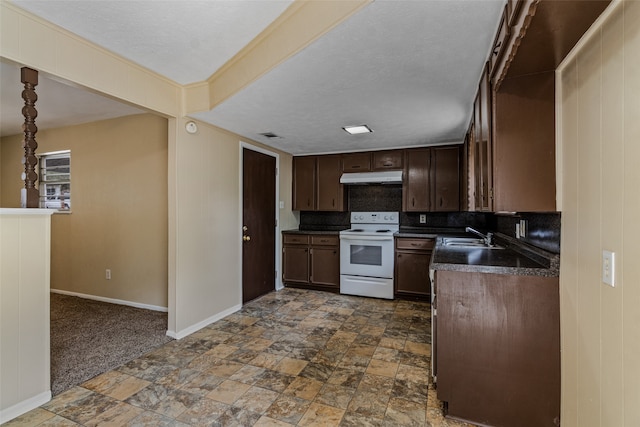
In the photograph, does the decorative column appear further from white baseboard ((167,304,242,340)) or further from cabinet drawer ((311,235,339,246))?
cabinet drawer ((311,235,339,246))

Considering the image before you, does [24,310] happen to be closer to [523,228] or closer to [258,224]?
[258,224]

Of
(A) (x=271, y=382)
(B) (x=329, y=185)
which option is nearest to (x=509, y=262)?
(A) (x=271, y=382)

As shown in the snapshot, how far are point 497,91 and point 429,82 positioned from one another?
61cm

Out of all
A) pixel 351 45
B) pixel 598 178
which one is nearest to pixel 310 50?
pixel 351 45

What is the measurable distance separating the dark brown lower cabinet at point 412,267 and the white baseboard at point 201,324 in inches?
82.5

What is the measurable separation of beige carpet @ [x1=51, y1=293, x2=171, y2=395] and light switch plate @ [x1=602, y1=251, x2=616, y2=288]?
10.1ft

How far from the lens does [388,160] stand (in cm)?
439

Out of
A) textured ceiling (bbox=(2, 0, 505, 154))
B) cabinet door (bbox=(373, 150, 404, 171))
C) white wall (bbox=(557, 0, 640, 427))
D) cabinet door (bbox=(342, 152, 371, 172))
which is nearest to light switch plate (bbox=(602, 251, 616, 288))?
white wall (bbox=(557, 0, 640, 427))

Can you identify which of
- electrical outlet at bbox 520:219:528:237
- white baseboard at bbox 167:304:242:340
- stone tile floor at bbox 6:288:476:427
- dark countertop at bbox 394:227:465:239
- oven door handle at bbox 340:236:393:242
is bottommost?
stone tile floor at bbox 6:288:476:427

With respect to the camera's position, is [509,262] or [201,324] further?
[201,324]

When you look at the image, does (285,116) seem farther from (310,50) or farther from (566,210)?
(566,210)

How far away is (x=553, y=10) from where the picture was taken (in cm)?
102

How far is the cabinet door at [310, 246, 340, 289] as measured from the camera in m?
4.41

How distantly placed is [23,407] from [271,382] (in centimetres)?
147
